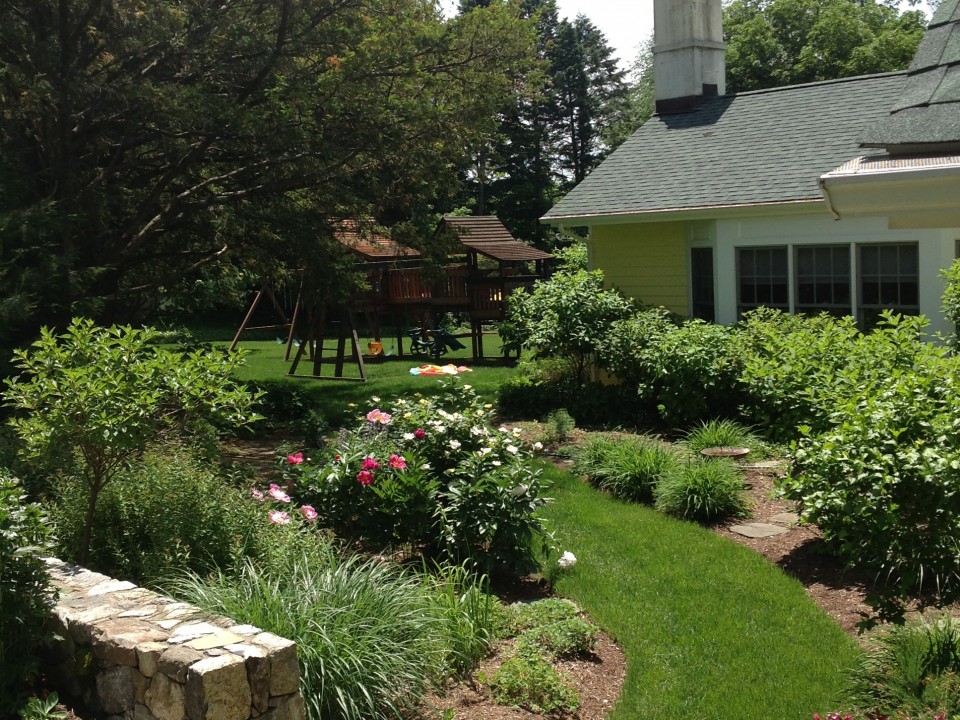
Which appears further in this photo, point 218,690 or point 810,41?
point 810,41

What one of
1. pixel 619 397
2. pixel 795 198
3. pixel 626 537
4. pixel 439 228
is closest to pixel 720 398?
pixel 619 397

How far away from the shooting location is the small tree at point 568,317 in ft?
44.0

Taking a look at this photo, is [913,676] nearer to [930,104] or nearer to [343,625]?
[343,625]

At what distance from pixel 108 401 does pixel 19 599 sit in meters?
1.32

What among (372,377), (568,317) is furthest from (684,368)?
(372,377)

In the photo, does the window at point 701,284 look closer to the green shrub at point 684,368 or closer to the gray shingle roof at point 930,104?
the green shrub at point 684,368

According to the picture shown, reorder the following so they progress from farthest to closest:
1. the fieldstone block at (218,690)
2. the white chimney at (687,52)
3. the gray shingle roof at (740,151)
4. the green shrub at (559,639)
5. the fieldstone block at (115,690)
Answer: the white chimney at (687,52)
the gray shingle roof at (740,151)
the green shrub at (559,639)
the fieldstone block at (115,690)
the fieldstone block at (218,690)

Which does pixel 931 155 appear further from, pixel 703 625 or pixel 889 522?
pixel 703 625

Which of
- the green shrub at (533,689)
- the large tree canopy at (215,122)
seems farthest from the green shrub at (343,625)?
the large tree canopy at (215,122)

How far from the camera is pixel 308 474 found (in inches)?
291

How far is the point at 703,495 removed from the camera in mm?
8617

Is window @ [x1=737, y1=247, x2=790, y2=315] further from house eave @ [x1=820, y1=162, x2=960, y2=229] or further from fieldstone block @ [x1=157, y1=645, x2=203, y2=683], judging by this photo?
house eave @ [x1=820, y1=162, x2=960, y2=229]

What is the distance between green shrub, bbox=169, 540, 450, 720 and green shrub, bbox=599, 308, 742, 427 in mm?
6587

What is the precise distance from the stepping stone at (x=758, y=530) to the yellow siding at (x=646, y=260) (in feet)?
21.5
